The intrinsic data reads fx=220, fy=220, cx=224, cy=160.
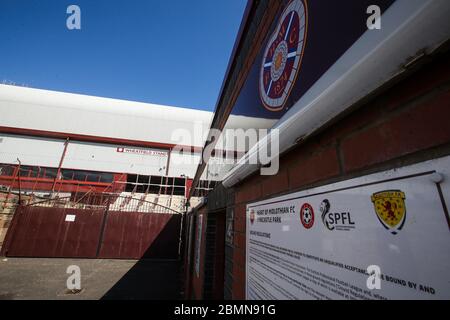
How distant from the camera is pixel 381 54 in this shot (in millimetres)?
488

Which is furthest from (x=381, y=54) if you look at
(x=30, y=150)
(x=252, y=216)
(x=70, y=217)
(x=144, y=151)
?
(x=30, y=150)

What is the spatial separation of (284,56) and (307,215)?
0.88 metres

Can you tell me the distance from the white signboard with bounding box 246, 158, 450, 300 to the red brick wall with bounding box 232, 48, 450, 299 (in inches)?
1.6

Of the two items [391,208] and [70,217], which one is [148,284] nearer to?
[70,217]

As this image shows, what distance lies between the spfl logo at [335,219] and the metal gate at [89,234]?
41.9 feet

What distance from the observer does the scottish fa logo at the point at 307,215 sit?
2.65ft

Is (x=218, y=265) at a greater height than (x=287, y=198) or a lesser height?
lesser

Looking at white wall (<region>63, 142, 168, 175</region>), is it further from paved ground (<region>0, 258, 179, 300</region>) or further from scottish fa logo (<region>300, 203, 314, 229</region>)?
scottish fa logo (<region>300, 203, 314, 229</region>)

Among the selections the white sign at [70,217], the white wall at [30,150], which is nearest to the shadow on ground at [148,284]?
the white sign at [70,217]

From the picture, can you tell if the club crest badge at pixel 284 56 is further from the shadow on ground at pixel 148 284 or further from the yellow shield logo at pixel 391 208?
the shadow on ground at pixel 148 284

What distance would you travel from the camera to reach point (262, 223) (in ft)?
4.15

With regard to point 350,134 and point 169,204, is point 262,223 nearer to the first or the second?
point 350,134
